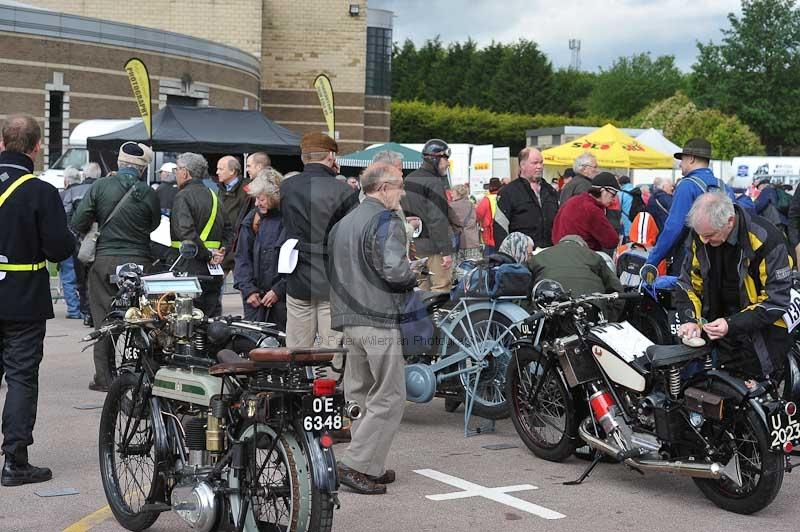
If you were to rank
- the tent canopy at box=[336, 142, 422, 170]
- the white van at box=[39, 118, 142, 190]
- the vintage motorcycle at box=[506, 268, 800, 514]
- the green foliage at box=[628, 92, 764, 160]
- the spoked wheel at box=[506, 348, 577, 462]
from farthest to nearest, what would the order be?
the green foliage at box=[628, 92, 764, 160]
the tent canopy at box=[336, 142, 422, 170]
the white van at box=[39, 118, 142, 190]
the spoked wheel at box=[506, 348, 577, 462]
the vintage motorcycle at box=[506, 268, 800, 514]

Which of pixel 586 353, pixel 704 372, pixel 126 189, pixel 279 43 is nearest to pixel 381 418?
pixel 586 353

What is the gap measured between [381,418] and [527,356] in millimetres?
1507

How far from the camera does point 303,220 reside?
26.9 ft

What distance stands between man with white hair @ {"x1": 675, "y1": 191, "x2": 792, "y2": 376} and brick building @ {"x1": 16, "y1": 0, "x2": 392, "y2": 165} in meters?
32.0

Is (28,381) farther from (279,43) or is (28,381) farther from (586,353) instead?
(279,43)

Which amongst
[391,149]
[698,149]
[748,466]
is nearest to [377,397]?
[748,466]

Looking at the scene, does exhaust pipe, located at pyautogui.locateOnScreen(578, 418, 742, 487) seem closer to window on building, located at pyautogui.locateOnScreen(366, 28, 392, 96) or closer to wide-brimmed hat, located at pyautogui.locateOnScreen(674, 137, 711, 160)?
wide-brimmed hat, located at pyautogui.locateOnScreen(674, 137, 711, 160)

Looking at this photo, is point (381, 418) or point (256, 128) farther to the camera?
point (256, 128)

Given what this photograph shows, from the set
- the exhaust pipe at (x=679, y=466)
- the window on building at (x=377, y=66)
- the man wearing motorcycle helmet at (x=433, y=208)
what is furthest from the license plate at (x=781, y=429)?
the window on building at (x=377, y=66)

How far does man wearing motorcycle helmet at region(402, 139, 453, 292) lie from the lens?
34.2 feet

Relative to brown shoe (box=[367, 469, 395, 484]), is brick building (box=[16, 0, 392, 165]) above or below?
above

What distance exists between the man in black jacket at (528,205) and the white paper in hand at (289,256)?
3.90 metres

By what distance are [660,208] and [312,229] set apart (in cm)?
620

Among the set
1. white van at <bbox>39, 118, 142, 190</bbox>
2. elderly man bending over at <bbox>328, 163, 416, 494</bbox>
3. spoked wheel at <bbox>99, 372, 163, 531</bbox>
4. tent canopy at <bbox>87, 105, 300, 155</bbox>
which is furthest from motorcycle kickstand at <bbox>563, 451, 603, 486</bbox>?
white van at <bbox>39, 118, 142, 190</bbox>
